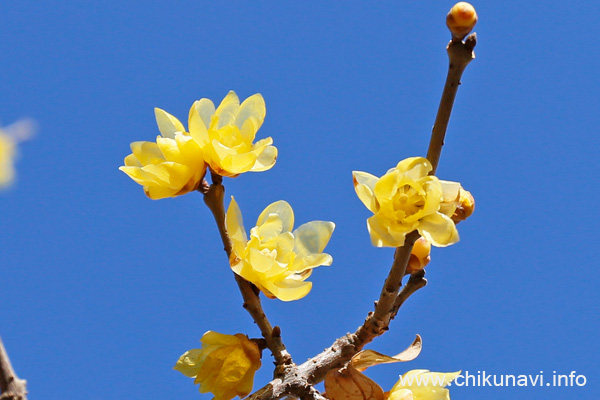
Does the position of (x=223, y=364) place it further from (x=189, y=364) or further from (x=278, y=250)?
(x=278, y=250)

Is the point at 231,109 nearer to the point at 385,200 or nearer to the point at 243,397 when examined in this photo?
the point at 385,200

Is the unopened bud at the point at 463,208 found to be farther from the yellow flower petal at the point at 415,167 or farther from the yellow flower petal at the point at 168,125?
the yellow flower petal at the point at 168,125

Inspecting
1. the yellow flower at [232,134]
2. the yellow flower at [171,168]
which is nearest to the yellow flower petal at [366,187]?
the yellow flower at [232,134]

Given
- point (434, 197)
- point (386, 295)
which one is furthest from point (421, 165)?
point (386, 295)

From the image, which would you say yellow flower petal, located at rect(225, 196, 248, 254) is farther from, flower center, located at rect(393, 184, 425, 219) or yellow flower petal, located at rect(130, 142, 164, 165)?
flower center, located at rect(393, 184, 425, 219)

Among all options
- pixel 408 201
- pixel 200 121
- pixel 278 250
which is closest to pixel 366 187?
pixel 408 201

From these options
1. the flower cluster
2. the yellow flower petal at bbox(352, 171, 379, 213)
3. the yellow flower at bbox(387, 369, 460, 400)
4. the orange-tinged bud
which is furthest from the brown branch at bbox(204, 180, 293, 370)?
the orange-tinged bud

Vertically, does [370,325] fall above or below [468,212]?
below

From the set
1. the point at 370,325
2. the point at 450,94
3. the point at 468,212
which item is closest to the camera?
the point at 450,94
